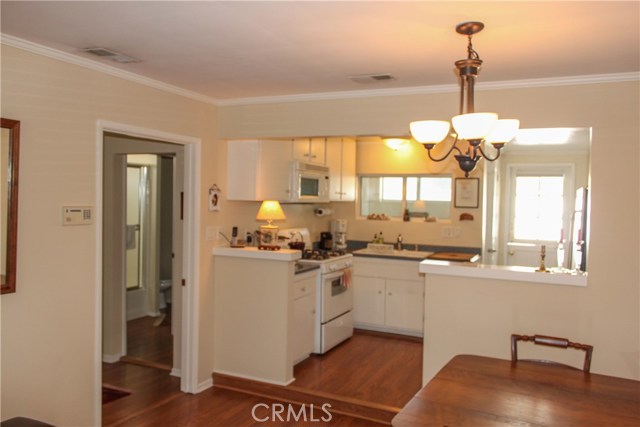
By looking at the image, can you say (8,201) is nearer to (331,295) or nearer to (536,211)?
(331,295)

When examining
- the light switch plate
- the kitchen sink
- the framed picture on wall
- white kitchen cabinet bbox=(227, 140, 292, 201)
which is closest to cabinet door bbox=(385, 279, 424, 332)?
the kitchen sink

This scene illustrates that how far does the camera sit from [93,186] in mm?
3104

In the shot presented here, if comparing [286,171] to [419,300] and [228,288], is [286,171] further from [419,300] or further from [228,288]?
[419,300]

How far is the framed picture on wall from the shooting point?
18.8ft

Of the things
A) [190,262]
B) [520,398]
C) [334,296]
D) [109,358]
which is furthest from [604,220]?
[109,358]

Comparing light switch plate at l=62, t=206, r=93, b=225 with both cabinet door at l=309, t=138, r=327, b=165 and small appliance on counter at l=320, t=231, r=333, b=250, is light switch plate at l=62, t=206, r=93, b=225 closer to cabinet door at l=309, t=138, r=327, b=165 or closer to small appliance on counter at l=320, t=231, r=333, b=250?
cabinet door at l=309, t=138, r=327, b=165

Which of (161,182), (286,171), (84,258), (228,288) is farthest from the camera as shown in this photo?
(161,182)

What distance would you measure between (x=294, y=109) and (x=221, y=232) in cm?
121

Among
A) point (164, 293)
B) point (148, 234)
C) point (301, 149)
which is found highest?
point (301, 149)

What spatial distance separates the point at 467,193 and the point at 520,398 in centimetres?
390

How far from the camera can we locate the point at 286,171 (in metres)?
4.66

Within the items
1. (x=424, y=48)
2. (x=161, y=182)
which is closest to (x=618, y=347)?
(x=424, y=48)

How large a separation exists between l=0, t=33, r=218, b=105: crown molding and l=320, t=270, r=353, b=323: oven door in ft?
6.53

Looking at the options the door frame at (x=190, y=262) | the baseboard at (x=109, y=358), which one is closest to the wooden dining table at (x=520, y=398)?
the door frame at (x=190, y=262)
